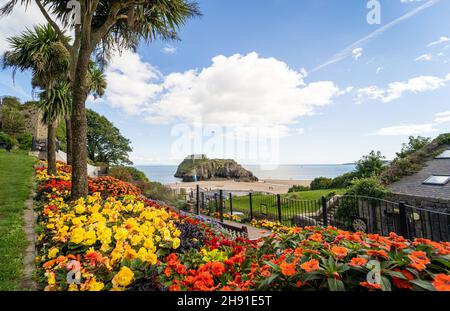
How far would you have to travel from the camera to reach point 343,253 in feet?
4.58

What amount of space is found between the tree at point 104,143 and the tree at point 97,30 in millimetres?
26193

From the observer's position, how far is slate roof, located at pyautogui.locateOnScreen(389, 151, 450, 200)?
7735 mm

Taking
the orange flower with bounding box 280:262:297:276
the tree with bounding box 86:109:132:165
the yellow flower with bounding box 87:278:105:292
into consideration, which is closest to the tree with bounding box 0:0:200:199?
the yellow flower with bounding box 87:278:105:292

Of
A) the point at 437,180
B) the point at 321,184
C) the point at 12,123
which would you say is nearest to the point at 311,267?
the point at 437,180

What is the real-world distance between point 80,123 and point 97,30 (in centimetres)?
257

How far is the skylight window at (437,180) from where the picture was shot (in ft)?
27.1

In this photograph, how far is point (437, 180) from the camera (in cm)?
859

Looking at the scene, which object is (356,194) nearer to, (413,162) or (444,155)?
(413,162)

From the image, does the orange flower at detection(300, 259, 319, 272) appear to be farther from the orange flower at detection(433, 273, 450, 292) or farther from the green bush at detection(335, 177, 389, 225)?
the green bush at detection(335, 177, 389, 225)

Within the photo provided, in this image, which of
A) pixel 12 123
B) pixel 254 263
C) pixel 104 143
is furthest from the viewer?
pixel 104 143

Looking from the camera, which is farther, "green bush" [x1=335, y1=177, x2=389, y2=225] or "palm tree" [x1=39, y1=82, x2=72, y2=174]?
"palm tree" [x1=39, y1=82, x2=72, y2=174]
